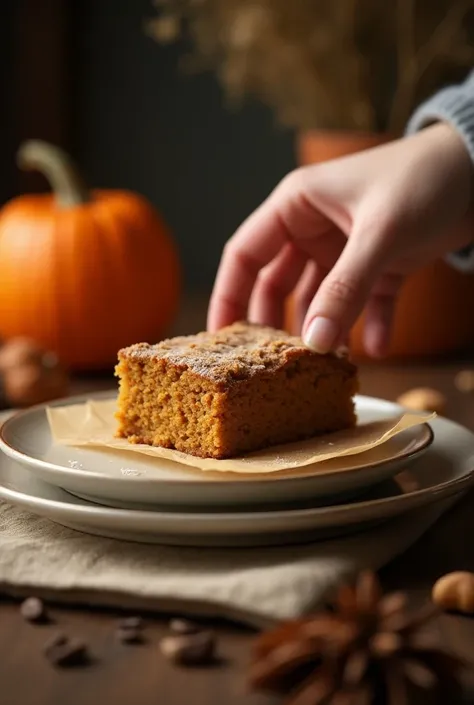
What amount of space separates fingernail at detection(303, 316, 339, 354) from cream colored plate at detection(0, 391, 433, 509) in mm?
160

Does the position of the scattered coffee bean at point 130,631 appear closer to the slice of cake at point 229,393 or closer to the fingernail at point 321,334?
the slice of cake at point 229,393

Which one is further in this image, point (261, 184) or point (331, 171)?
point (261, 184)

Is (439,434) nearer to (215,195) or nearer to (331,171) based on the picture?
(331,171)

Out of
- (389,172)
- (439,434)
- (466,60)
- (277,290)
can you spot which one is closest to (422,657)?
(439,434)

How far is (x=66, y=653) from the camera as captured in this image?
0.92 metres

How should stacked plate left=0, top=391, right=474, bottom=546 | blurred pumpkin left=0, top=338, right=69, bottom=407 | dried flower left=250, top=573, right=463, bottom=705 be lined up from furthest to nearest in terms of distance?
blurred pumpkin left=0, top=338, right=69, bottom=407 → stacked plate left=0, top=391, right=474, bottom=546 → dried flower left=250, top=573, right=463, bottom=705

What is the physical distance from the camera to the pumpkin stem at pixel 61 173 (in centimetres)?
253

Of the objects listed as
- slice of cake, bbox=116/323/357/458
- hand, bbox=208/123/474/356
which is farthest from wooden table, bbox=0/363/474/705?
hand, bbox=208/123/474/356

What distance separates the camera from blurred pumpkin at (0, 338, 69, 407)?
83.0 inches

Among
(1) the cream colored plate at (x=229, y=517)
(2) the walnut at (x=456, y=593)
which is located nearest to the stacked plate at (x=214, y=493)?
(1) the cream colored plate at (x=229, y=517)

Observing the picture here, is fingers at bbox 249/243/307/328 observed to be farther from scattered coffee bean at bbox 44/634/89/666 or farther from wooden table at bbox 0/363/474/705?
scattered coffee bean at bbox 44/634/89/666

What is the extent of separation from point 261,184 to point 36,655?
266cm

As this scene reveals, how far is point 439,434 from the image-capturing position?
1.46 metres

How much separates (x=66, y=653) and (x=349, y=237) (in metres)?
0.87
